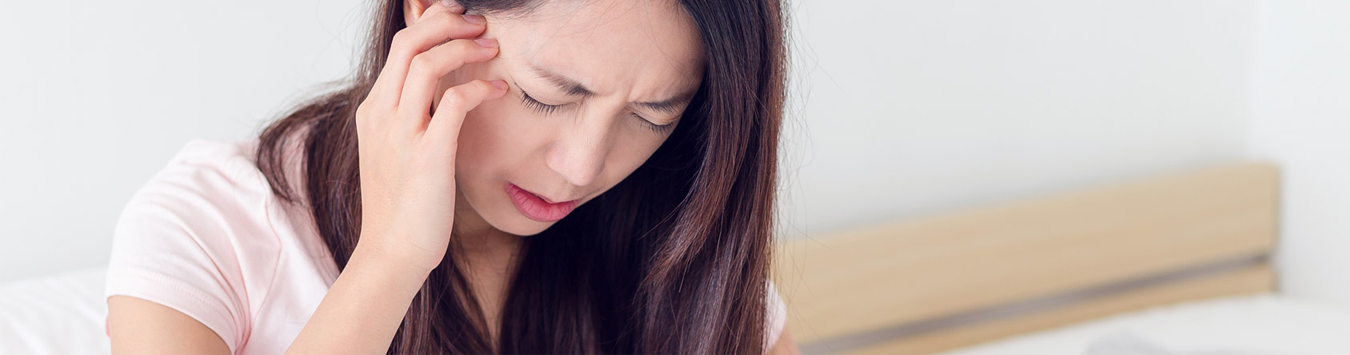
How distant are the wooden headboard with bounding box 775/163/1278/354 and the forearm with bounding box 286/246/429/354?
76 cm

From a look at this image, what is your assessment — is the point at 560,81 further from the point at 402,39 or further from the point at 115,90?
the point at 115,90

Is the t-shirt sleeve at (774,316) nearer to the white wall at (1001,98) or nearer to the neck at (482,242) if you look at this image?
the neck at (482,242)

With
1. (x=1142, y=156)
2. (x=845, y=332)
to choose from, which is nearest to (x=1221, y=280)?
(x=1142, y=156)

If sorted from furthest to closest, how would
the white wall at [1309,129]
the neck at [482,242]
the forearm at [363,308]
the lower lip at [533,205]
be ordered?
the white wall at [1309,129] → the neck at [482,242] → the lower lip at [533,205] → the forearm at [363,308]

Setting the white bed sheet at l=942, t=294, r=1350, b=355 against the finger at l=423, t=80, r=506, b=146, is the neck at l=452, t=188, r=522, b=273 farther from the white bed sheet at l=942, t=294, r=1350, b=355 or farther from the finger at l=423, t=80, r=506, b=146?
the white bed sheet at l=942, t=294, r=1350, b=355

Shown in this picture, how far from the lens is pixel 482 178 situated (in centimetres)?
85

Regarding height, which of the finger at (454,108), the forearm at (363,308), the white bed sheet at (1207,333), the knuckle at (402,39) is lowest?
the forearm at (363,308)

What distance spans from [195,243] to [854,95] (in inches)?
41.6

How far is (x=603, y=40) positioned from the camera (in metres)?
0.74

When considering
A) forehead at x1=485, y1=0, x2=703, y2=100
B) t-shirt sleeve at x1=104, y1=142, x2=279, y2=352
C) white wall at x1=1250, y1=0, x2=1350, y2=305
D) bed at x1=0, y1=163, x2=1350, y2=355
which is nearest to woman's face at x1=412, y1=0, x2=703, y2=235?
forehead at x1=485, y1=0, x2=703, y2=100

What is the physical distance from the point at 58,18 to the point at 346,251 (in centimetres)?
56

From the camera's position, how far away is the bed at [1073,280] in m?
1.58

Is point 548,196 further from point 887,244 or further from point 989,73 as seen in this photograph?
point 989,73

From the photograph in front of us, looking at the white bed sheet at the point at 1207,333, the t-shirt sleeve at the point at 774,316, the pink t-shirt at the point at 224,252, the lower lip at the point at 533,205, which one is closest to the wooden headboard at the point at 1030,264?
the white bed sheet at the point at 1207,333
